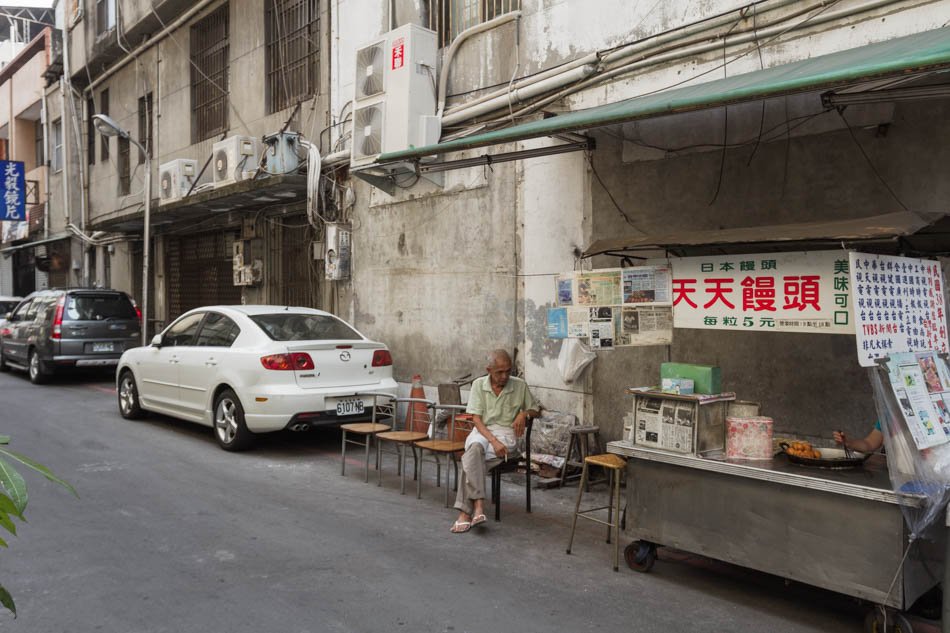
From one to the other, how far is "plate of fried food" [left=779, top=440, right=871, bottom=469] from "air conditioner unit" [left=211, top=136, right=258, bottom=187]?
10387 mm

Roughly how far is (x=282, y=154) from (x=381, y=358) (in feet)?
15.1

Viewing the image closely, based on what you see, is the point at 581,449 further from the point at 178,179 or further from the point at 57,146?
the point at 57,146

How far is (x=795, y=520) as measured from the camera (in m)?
4.15

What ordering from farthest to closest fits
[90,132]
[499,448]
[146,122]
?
[90,132] < [146,122] < [499,448]

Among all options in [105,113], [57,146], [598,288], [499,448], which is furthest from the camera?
[57,146]

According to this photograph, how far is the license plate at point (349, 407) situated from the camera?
330 inches

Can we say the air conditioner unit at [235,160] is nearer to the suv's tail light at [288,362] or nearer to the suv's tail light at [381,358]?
the suv's tail light at [381,358]

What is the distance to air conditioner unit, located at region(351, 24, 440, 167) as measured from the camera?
9.79 metres

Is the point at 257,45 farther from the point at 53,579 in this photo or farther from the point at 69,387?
the point at 53,579

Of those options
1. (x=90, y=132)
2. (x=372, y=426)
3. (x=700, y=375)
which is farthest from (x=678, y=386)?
(x=90, y=132)

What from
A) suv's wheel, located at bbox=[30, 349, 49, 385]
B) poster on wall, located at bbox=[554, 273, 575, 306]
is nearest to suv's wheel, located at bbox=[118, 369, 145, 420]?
suv's wheel, located at bbox=[30, 349, 49, 385]

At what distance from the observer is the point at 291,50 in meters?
13.2

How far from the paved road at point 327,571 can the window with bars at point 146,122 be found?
42.9 ft

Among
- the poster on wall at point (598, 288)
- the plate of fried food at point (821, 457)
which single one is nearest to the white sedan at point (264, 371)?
the poster on wall at point (598, 288)
